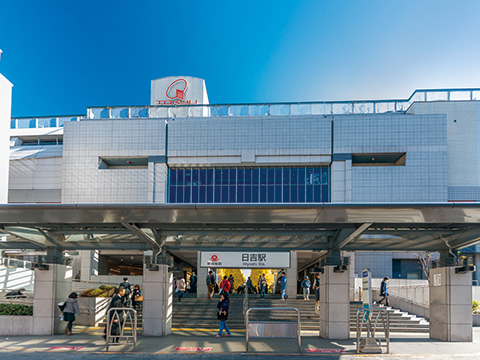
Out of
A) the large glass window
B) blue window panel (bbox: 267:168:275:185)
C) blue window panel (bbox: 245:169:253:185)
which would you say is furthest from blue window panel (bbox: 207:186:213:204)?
blue window panel (bbox: 267:168:275:185)

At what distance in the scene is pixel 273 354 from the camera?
41.9 feet

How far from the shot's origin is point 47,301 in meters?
16.7

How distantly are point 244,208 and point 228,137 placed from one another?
94.9 ft

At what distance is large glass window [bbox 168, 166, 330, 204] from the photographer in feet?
131

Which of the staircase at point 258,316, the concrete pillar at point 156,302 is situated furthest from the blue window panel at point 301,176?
the concrete pillar at point 156,302

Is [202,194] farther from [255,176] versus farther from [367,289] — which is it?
[367,289]

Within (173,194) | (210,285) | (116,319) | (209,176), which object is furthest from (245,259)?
(173,194)

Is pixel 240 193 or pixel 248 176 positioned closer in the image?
pixel 240 193

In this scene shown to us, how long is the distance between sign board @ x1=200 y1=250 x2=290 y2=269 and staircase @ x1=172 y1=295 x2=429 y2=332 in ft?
Result: 20.7

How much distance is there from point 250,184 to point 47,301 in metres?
25.2

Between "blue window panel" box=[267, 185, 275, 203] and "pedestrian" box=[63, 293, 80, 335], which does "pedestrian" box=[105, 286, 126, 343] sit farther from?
"blue window panel" box=[267, 185, 275, 203]

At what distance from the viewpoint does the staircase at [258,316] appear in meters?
21.1

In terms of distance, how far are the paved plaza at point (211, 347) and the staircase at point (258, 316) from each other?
4229 mm

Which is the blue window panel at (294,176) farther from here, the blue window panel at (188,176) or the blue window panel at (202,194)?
the blue window panel at (188,176)
